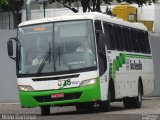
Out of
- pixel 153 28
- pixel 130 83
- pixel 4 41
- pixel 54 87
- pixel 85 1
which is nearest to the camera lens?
pixel 54 87

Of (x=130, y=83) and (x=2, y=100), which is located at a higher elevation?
(x=130, y=83)

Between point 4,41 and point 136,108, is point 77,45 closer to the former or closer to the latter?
point 136,108

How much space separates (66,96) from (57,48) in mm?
1451

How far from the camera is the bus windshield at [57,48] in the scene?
2084 centimetres

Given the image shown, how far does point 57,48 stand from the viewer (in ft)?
69.1

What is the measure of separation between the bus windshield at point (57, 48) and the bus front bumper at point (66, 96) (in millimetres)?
599

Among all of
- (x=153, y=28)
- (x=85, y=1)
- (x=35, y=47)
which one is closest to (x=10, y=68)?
(x=85, y=1)

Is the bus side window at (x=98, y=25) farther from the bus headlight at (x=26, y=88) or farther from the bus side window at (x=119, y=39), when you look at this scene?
the bus headlight at (x=26, y=88)

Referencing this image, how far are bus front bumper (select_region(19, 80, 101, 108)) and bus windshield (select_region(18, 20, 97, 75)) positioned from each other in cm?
60

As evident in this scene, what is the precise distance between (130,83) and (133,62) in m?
0.98

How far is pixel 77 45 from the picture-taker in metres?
20.9

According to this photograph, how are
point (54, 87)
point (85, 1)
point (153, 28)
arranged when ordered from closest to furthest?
point (54, 87)
point (85, 1)
point (153, 28)

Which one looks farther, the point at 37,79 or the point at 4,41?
the point at 4,41

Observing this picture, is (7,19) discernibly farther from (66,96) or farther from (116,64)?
(66,96)
